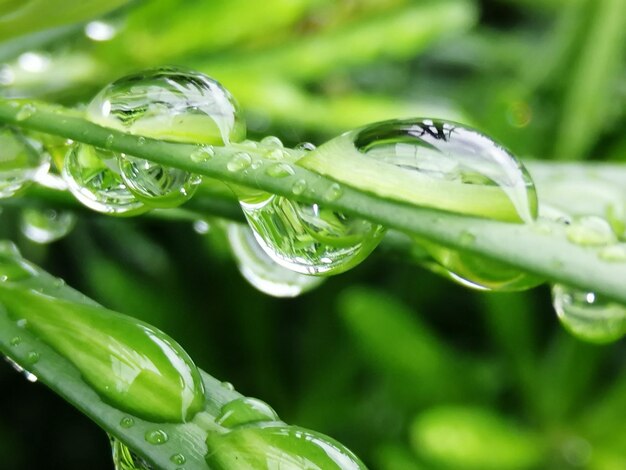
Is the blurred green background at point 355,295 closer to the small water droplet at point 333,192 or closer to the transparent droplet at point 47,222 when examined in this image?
the transparent droplet at point 47,222

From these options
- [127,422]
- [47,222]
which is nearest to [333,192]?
[127,422]

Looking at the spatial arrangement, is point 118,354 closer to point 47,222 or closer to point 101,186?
point 101,186

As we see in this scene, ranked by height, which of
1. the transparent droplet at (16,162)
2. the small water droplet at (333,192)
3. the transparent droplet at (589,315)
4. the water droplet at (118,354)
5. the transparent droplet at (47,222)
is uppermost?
the small water droplet at (333,192)

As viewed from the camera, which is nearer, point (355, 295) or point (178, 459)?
point (178, 459)

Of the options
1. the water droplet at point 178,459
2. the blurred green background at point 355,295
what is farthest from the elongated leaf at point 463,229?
the blurred green background at point 355,295

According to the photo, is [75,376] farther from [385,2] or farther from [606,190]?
[385,2]

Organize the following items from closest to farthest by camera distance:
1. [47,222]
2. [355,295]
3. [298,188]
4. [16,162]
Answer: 1. [298,188]
2. [16,162]
3. [47,222]
4. [355,295]

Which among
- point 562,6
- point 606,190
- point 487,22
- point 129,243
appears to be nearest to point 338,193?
point 606,190

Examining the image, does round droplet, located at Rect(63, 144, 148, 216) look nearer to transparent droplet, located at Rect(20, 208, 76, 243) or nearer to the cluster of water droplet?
the cluster of water droplet
